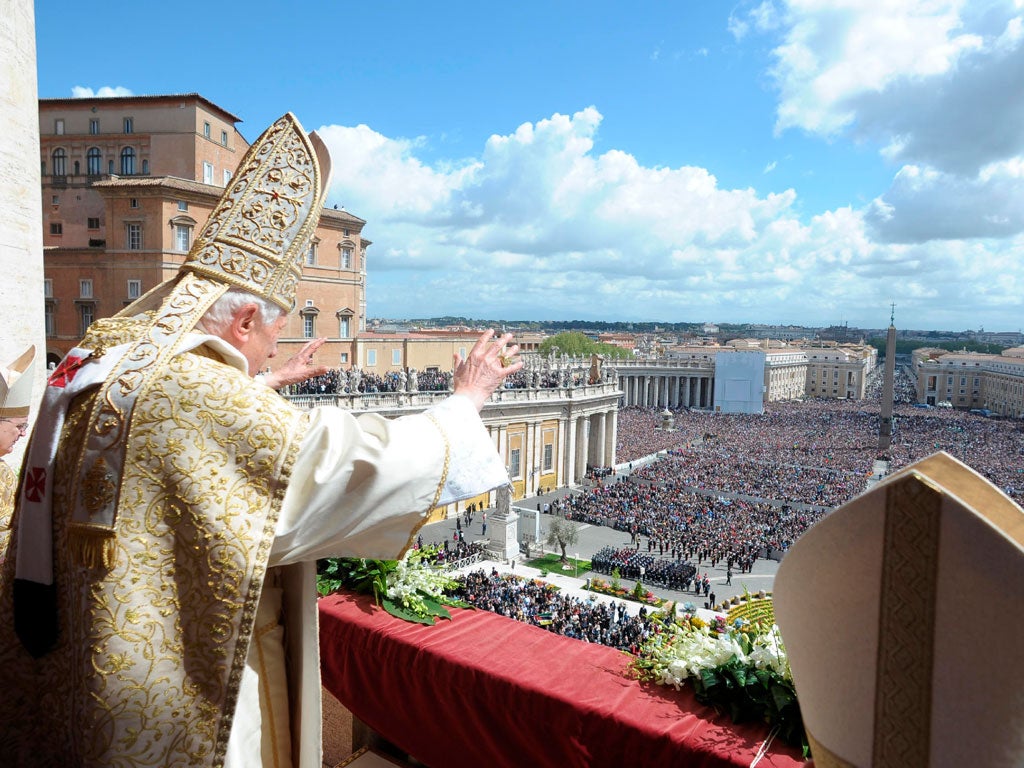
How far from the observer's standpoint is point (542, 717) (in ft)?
11.5

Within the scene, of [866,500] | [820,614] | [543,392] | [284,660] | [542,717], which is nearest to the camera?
[866,500]

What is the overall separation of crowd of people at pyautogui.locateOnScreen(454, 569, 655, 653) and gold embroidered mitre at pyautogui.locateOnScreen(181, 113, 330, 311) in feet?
32.7

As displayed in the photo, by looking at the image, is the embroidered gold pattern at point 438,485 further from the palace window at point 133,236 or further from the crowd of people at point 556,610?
the palace window at point 133,236

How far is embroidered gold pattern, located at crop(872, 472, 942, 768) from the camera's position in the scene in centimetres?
131

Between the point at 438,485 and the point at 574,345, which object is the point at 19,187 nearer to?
the point at 438,485

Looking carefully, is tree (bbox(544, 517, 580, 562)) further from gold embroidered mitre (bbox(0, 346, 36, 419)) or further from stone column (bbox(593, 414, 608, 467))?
gold embroidered mitre (bbox(0, 346, 36, 419))

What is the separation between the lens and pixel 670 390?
3297 inches

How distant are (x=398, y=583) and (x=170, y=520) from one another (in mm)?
2963

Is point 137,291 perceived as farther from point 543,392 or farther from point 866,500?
point 866,500

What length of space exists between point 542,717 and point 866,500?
2649mm

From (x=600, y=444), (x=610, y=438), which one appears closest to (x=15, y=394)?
(x=600, y=444)

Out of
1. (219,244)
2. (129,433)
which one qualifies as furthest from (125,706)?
(219,244)

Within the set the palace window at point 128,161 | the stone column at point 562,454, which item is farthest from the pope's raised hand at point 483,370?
the stone column at point 562,454

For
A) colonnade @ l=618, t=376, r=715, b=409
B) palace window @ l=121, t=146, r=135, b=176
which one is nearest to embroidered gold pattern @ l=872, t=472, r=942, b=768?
palace window @ l=121, t=146, r=135, b=176
